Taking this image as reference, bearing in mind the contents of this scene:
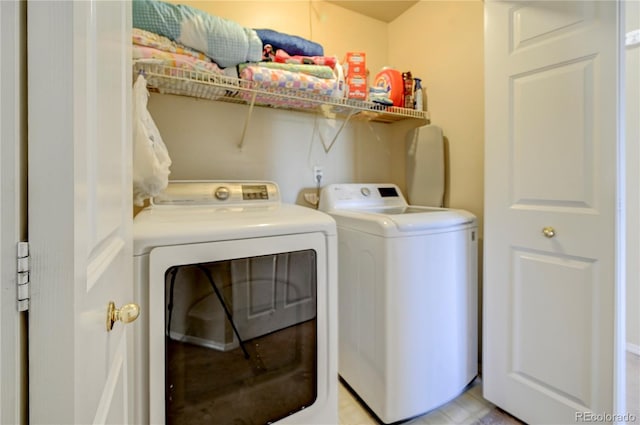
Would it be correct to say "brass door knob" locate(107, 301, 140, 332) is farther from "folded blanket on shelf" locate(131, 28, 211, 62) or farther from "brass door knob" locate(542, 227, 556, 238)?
→ "brass door knob" locate(542, 227, 556, 238)

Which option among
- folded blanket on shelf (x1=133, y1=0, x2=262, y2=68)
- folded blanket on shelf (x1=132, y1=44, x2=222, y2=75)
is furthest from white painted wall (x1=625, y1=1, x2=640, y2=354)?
folded blanket on shelf (x1=132, y1=44, x2=222, y2=75)

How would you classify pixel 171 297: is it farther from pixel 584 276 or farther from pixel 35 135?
pixel 584 276

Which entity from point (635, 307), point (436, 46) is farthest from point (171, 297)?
point (436, 46)

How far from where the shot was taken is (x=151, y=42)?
124 cm

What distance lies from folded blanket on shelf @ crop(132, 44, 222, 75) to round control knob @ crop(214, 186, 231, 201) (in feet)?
1.82

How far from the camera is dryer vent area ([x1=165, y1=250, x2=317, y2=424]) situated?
0.96 meters

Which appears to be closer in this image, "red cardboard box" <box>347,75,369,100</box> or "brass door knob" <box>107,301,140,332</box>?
"brass door knob" <box>107,301,140,332</box>

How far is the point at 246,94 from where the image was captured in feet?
5.29

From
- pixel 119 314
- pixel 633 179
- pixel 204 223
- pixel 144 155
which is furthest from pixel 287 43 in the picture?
pixel 633 179

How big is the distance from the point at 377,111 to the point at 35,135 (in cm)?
178

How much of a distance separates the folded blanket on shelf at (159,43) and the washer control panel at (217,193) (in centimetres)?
58

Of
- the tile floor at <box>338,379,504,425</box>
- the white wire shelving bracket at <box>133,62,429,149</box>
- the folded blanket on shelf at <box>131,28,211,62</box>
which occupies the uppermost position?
the folded blanket on shelf at <box>131,28,211,62</box>

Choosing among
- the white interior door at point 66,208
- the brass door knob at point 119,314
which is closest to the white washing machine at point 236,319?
the brass door knob at point 119,314

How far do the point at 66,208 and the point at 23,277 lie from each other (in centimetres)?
8
